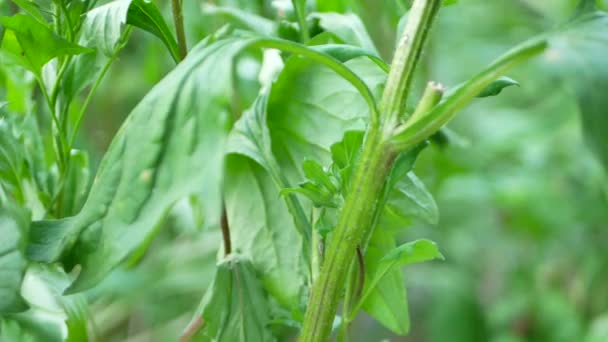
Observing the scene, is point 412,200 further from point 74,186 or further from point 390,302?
point 74,186

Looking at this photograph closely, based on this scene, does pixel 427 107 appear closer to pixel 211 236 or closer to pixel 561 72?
pixel 561 72

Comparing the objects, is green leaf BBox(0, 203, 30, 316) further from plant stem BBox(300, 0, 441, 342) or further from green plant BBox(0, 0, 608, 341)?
plant stem BBox(300, 0, 441, 342)

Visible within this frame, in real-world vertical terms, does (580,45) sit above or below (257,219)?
above

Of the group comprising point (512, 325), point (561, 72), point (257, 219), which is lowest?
point (512, 325)

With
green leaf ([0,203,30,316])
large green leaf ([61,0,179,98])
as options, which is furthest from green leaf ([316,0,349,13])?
green leaf ([0,203,30,316])

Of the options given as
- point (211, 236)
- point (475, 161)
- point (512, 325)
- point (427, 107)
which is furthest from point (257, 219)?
point (512, 325)

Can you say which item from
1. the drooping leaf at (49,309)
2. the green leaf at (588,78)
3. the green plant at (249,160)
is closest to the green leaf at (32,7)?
the green plant at (249,160)

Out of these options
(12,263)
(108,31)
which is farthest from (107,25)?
(12,263)
